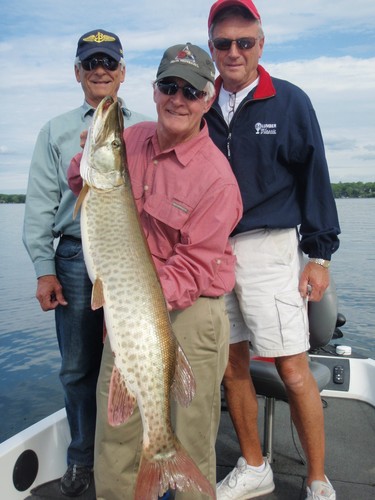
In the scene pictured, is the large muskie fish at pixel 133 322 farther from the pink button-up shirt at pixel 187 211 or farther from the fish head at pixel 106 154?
the pink button-up shirt at pixel 187 211

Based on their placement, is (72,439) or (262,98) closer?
(262,98)

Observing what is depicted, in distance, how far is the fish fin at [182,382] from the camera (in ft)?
9.09

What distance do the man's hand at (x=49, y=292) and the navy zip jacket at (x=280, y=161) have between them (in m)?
1.27

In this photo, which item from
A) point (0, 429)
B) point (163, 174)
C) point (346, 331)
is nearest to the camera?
point (163, 174)

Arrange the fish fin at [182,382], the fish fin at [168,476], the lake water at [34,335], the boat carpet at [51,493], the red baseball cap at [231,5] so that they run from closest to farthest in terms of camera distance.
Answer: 1. the fish fin at [168,476]
2. the fish fin at [182,382]
3. the red baseball cap at [231,5]
4. the boat carpet at [51,493]
5. the lake water at [34,335]

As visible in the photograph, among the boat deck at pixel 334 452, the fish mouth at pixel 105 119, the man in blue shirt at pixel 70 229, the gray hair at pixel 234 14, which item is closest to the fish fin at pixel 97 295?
the fish mouth at pixel 105 119

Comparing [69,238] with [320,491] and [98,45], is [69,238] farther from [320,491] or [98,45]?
[320,491]

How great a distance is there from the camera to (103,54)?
3.64 m

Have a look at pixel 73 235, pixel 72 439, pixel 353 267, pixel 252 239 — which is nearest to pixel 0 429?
pixel 72 439

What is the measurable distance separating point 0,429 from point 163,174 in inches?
262

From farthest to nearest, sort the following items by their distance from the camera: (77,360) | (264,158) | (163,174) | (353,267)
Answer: (353,267) → (77,360) → (264,158) → (163,174)

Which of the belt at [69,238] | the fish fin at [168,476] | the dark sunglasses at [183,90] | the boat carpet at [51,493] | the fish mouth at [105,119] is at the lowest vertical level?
the boat carpet at [51,493]

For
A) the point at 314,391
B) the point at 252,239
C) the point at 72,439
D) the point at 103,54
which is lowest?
the point at 72,439

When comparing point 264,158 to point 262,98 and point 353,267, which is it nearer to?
point 262,98
